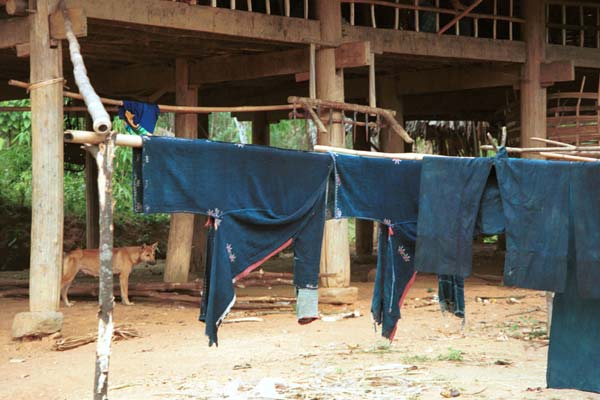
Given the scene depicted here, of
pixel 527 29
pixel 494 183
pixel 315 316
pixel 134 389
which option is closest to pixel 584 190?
pixel 494 183

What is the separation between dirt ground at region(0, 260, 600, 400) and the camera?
789cm

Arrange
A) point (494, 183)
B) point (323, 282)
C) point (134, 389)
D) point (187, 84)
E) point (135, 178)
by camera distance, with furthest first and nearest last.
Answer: point (187, 84)
point (323, 282)
point (134, 389)
point (494, 183)
point (135, 178)

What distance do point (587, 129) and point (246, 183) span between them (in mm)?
Answer: 7581

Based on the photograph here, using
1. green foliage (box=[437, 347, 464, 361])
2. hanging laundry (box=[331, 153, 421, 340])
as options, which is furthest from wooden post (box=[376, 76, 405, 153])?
hanging laundry (box=[331, 153, 421, 340])

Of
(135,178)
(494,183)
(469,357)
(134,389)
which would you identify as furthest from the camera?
(469,357)

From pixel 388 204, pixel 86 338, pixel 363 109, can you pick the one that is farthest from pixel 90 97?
pixel 363 109

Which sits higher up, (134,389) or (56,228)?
(56,228)

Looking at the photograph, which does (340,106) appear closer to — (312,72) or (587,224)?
(312,72)

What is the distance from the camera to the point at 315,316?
698 centimetres

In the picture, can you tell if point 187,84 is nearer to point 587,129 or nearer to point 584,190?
point 587,129

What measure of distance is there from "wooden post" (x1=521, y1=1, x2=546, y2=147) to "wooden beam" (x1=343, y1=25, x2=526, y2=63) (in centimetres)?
15

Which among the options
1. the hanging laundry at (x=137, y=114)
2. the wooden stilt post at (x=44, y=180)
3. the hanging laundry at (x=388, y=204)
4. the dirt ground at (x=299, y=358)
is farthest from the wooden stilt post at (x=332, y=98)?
the hanging laundry at (x=388, y=204)

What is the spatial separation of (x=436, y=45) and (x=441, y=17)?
1417 mm

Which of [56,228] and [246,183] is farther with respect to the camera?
[56,228]
